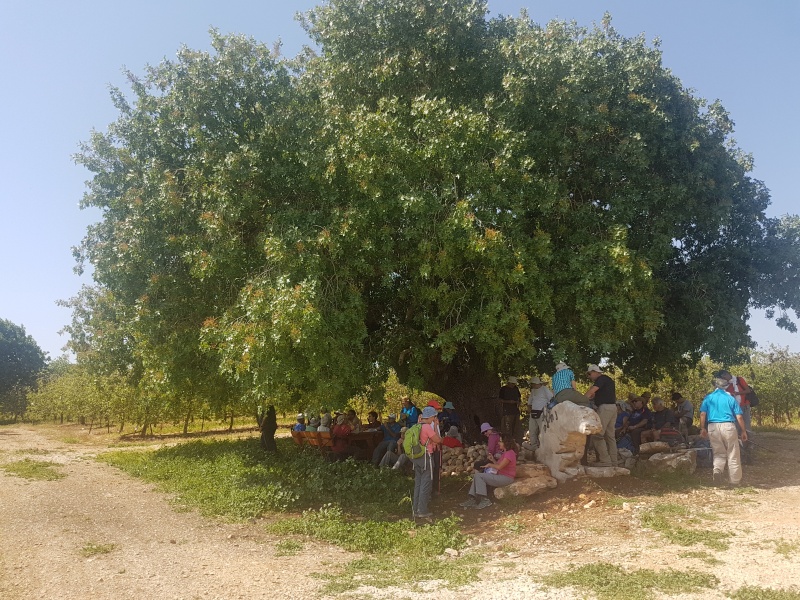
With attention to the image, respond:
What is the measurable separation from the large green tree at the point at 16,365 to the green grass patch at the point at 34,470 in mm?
37076

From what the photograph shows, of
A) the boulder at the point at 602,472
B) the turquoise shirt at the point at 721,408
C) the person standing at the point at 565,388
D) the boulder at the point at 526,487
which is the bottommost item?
the boulder at the point at 526,487

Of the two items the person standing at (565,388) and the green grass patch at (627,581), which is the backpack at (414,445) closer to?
the person standing at (565,388)

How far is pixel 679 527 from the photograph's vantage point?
7.32 m

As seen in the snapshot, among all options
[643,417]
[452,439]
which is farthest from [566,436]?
[643,417]

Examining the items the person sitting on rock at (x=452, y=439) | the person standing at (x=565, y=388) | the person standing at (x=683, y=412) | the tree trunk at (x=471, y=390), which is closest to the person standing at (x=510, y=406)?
the tree trunk at (x=471, y=390)

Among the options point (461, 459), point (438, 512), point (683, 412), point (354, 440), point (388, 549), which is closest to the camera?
point (388, 549)

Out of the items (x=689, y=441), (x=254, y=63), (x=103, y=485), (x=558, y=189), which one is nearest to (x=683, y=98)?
(x=558, y=189)

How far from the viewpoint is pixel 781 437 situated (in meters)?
16.6

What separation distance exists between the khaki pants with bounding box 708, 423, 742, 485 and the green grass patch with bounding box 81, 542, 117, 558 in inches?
372

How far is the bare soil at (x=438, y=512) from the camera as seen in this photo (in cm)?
586

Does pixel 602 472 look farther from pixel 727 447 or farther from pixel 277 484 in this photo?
pixel 277 484

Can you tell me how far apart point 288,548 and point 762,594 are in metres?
5.46

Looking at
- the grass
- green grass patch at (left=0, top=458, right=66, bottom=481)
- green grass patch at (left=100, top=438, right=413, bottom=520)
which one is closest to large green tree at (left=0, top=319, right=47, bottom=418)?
green grass patch at (left=0, top=458, right=66, bottom=481)

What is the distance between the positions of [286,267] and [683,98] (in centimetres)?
939
